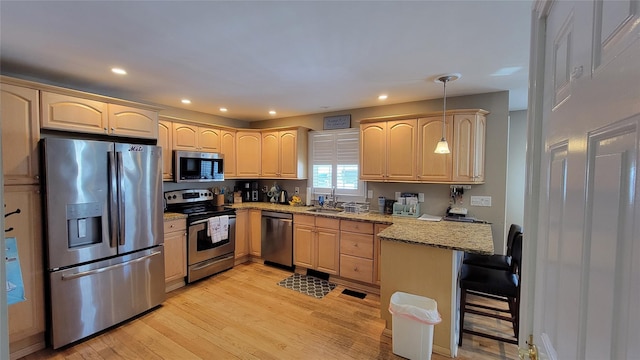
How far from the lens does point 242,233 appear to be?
4312 mm

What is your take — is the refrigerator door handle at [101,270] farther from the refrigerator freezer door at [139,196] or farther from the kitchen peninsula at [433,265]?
the kitchen peninsula at [433,265]

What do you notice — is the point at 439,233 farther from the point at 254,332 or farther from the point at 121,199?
the point at 121,199

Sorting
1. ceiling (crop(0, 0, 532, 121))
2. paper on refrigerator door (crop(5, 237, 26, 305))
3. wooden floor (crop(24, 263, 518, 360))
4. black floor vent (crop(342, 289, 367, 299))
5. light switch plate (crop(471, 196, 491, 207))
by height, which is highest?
ceiling (crop(0, 0, 532, 121))

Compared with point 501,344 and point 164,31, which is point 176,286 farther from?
point 501,344

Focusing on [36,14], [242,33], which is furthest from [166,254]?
[242,33]

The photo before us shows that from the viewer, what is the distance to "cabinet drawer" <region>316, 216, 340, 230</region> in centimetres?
364

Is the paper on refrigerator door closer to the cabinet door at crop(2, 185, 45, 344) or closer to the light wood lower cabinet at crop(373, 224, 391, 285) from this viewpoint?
Answer: the cabinet door at crop(2, 185, 45, 344)

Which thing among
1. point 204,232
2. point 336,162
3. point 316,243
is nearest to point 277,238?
point 316,243

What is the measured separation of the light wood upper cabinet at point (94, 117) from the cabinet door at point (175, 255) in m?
1.26

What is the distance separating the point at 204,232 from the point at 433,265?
2.91m

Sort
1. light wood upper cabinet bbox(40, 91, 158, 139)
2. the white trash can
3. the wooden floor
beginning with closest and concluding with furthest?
the white trash can → the wooden floor → light wood upper cabinet bbox(40, 91, 158, 139)

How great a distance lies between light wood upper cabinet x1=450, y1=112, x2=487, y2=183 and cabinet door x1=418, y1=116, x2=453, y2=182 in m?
0.06

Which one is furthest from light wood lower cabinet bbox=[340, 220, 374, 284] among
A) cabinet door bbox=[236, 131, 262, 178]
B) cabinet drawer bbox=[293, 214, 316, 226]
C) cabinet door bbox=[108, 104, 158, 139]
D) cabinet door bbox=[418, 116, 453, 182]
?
cabinet door bbox=[108, 104, 158, 139]

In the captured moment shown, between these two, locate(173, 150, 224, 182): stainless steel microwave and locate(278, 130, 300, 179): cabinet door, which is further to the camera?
locate(278, 130, 300, 179): cabinet door
